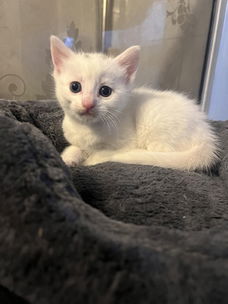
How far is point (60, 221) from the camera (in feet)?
1.55

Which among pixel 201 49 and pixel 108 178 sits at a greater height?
pixel 201 49

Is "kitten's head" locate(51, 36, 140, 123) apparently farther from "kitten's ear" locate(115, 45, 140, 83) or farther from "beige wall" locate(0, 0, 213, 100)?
"beige wall" locate(0, 0, 213, 100)

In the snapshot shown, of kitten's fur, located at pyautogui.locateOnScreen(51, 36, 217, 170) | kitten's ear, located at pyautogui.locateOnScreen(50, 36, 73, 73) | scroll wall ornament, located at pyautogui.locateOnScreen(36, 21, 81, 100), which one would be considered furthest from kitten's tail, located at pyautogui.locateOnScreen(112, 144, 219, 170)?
scroll wall ornament, located at pyautogui.locateOnScreen(36, 21, 81, 100)

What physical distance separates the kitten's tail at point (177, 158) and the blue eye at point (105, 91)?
19cm

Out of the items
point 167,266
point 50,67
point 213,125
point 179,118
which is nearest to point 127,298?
point 167,266

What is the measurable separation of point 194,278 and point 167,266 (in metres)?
0.04

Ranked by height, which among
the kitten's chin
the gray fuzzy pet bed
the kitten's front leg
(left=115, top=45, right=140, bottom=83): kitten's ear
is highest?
(left=115, top=45, right=140, bottom=83): kitten's ear

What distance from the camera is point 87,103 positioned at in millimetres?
968

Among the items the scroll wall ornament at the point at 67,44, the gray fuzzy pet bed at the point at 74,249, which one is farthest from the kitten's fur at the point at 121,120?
the scroll wall ornament at the point at 67,44

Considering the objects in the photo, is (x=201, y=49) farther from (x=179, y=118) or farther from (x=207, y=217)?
(x=207, y=217)

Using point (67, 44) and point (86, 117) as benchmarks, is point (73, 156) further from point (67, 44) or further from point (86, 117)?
point (67, 44)

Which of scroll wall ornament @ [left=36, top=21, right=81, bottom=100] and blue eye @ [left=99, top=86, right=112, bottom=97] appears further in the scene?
scroll wall ornament @ [left=36, top=21, right=81, bottom=100]

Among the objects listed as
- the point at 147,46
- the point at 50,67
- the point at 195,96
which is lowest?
the point at 195,96

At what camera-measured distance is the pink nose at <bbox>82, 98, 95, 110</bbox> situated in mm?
968
